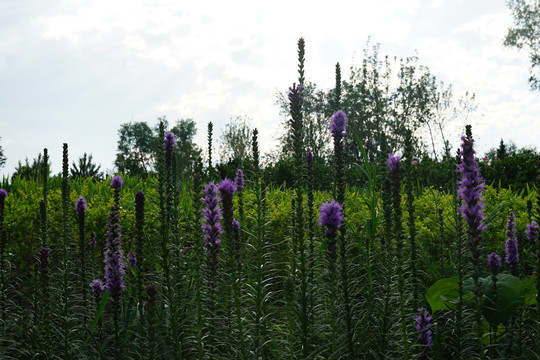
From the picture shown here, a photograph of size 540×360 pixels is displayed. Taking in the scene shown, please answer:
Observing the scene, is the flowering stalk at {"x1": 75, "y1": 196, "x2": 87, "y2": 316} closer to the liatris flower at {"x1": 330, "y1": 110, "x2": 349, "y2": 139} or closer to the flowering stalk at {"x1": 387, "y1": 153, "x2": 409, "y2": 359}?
the liatris flower at {"x1": 330, "y1": 110, "x2": 349, "y2": 139}

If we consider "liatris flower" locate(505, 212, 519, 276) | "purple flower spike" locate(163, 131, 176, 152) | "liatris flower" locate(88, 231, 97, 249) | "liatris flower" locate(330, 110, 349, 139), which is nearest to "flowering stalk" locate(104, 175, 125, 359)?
"purple flower spike" locate(163, 131, 176, 152)

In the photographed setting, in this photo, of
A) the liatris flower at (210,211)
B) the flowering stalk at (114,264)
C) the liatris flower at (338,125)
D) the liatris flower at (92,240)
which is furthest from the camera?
the liatris flower at (92,240)

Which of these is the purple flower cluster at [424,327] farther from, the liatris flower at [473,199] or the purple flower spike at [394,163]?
the purple flower spike at [394,163]

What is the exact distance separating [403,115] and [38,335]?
46.3m

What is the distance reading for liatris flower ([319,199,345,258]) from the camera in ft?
7.49

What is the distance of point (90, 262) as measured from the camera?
470 cm

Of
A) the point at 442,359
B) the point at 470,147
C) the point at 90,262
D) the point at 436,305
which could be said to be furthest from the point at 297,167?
the point at 90,262

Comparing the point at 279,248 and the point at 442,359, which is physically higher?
the point at 279,248

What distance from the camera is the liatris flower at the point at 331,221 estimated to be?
228 centimetres

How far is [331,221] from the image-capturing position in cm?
234

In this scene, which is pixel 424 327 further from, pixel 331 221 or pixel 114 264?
pixel 114 264

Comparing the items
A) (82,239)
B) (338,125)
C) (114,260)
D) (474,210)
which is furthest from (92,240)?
(474,210)

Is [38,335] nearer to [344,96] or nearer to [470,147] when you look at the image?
[470,147]

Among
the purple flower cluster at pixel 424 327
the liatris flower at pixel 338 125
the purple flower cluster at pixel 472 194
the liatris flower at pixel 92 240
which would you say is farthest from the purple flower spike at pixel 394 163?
the liatris flower at pixel 92 240
